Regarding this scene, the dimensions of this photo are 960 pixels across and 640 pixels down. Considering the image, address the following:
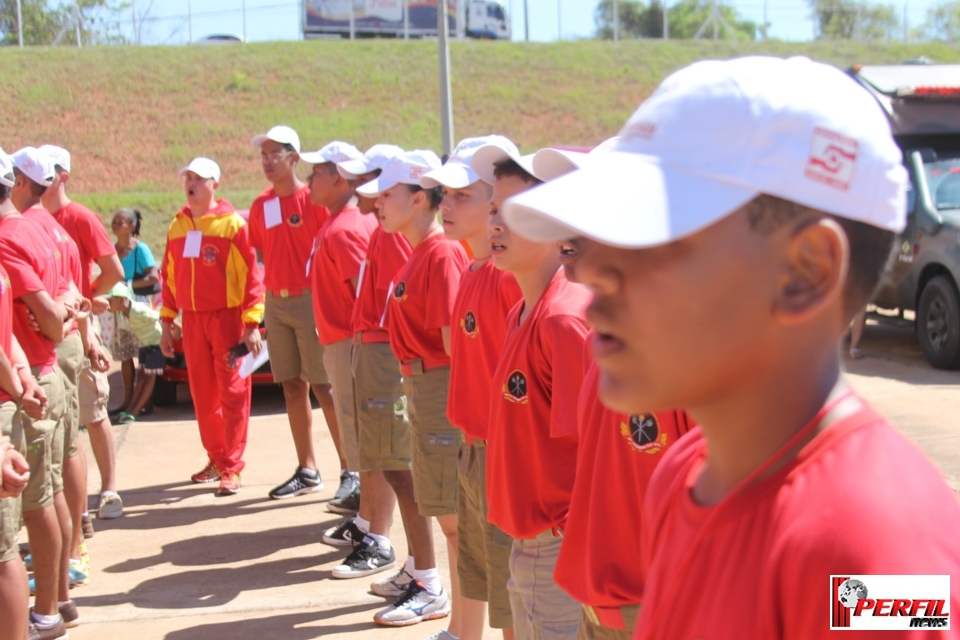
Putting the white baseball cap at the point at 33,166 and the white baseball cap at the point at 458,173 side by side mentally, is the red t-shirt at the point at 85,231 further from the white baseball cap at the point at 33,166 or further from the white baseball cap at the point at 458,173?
the white baseball cap at the point at 458,173

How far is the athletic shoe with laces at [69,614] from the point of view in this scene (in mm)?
5340

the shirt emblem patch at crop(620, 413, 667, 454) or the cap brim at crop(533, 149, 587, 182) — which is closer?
the shirt emblem patch at crop(620, 413, 667, 454)

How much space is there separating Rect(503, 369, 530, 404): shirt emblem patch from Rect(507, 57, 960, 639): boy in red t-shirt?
176 cm

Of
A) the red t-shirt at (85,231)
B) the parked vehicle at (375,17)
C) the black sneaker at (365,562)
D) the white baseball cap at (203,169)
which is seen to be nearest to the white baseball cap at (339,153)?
the white baseball cap at (203,169)

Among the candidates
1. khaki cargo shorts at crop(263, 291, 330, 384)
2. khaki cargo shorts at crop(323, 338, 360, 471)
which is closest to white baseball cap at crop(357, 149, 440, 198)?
khaki cargo shorts at crop(323, 338, 360, 471)

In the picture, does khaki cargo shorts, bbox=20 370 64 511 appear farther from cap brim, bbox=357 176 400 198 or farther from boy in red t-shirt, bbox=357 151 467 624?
cap brim, bbox=357 176 400 198

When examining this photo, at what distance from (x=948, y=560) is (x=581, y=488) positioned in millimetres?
1444

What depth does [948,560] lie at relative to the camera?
1042mm

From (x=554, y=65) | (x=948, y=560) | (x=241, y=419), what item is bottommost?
(x=241, y=419)

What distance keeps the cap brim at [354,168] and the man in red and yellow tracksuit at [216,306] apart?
1606 mm

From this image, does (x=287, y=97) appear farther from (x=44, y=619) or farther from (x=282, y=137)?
(x=44, y=619)

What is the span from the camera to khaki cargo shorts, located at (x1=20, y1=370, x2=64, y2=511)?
4.71m

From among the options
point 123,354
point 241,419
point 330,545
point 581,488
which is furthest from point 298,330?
point 581,488

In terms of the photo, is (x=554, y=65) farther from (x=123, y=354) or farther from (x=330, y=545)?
(x=330, y=545)
